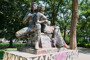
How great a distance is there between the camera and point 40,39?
12.8ft

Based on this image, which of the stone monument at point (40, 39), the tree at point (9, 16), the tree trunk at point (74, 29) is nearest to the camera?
the stone monument at point (40, 39)

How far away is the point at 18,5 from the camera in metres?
13.7

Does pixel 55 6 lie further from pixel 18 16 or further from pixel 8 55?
pixel 8 55

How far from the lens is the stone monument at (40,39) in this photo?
12.0 ft

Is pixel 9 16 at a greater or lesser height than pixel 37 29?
greater

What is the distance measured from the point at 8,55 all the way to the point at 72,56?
2.85 m

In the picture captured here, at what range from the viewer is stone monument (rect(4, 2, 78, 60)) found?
12.0 feet

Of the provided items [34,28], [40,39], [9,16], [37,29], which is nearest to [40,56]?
[40,39]

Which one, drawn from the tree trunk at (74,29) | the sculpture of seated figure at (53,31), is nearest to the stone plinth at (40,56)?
the sculpture of seated figure at (53,31)

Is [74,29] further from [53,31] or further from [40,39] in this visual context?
[40,39]

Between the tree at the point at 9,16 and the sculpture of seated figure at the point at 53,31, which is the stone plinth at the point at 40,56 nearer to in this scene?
the sculpture of seated figure at the point at 53,31

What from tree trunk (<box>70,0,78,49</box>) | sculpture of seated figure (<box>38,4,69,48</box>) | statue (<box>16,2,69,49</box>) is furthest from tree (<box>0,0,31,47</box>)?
sculpture of seated figure (<box>38,4,69,48</box>)

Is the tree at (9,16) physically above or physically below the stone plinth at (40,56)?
above

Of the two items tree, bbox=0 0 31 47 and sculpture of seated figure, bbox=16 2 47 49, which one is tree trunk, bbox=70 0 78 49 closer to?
sculpture of seated figure, bbox=16 2 47 49
